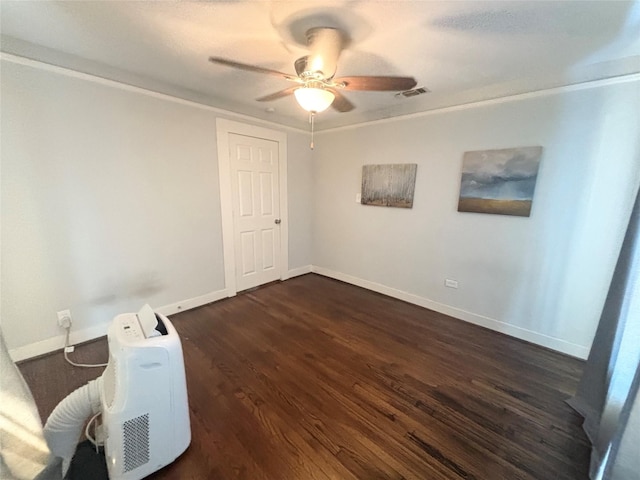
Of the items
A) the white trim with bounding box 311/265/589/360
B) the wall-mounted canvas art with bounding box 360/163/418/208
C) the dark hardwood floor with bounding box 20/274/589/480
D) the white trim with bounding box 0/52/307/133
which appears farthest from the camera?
the wall-mounted canvas art with bounding box 360/163/418/208

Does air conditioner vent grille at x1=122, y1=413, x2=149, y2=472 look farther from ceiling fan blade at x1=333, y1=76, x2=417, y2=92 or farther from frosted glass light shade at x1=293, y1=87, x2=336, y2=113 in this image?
ceiling fan blade at x1=333, y1=76, x2=417, y2=92

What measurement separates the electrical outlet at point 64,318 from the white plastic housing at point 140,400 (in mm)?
1423

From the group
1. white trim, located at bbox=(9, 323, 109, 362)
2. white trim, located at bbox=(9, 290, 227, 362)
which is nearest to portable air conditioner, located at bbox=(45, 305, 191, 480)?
white trim, located at bbox=(9, 290, 227, 362)

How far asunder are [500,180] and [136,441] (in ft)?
10.7

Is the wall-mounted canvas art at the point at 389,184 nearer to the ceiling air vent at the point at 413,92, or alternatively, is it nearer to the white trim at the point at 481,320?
the ceiling air vent at the point at 413,92

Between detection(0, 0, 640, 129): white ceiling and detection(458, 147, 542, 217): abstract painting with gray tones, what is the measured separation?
1.85ft

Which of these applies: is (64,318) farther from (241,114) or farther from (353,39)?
Answer: (353,39)

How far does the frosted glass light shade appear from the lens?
5.37ft

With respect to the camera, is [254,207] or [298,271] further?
[298,271]

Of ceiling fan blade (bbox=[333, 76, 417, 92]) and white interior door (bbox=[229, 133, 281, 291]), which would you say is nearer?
ceiling fan blade (bbox=[333, 76, 417, 92])

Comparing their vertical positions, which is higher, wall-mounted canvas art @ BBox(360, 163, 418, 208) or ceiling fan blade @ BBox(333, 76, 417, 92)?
ceiling fan blade @ BBox(333, 76, 417, 92)

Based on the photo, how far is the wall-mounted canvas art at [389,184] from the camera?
315 cm

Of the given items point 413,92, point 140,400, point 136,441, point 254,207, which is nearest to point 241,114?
point 254,207

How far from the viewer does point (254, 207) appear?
3488 mm
